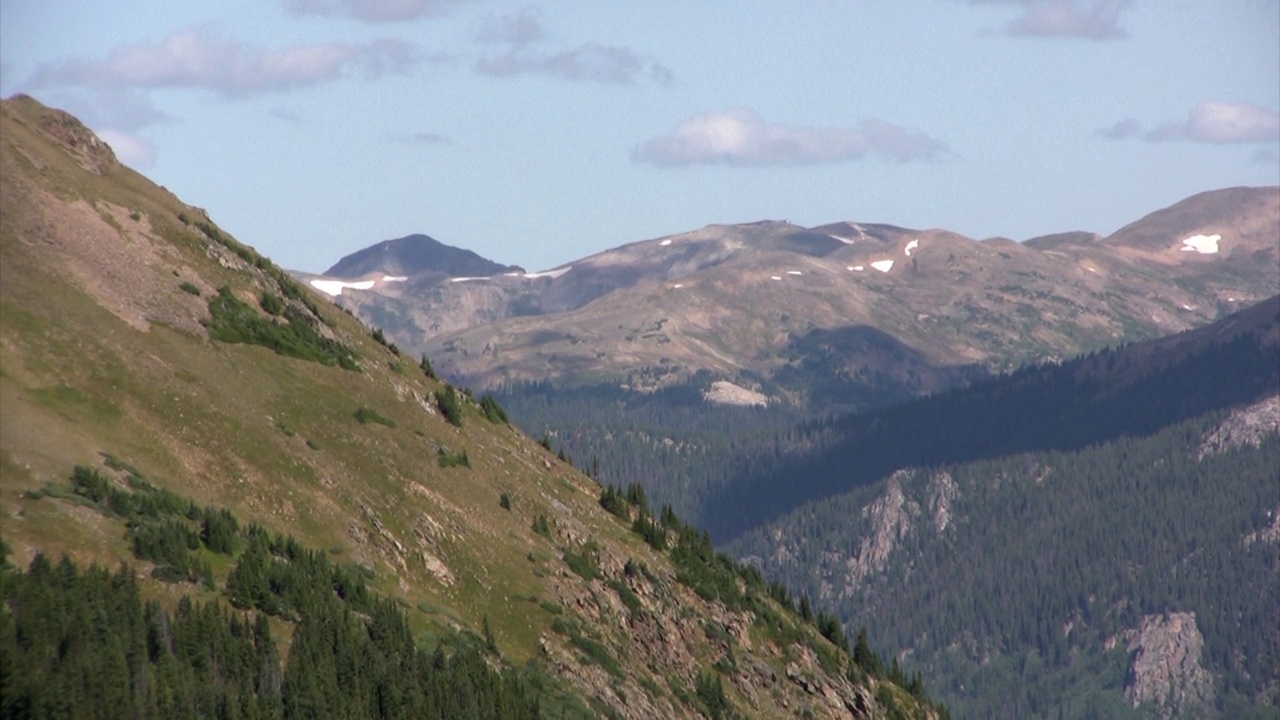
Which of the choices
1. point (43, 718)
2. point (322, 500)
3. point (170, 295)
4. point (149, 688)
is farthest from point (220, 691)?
point (170, 295)

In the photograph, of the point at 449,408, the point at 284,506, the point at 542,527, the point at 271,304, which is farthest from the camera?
the point at 449,408

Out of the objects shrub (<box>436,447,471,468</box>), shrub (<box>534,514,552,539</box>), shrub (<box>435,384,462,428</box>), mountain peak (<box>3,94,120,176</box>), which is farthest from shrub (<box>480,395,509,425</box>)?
mountain peak (<box>3,94,120,176</box>)

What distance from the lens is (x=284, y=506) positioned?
12381cm

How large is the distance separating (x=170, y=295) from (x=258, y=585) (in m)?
38.0

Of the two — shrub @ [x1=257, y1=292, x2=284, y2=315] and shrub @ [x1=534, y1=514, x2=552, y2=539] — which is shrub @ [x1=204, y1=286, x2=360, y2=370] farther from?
shrub @ [x1=534, y1=514, x2=552, y2=539]

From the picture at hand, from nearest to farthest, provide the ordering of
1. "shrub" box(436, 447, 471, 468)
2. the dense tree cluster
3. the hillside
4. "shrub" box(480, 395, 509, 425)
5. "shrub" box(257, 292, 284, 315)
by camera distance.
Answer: the dense tree cluster < the hillside < "shrub" box(436, 447, 471, 468) < "shrub" box(257, 292, 284, 315) < "shrub" box(480, 395, 509, 425)

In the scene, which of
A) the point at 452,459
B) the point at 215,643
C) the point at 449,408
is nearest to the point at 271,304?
the point at 452,459

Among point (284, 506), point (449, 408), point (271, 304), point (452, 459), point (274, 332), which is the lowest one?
point (452, 459)

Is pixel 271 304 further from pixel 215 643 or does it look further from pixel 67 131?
pixel 215 643

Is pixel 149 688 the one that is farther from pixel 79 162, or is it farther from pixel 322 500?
pixel 79 162

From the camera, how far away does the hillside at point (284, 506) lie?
10388 cm

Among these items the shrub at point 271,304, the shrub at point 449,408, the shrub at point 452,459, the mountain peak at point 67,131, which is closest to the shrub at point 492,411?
the shrub at point 449,408

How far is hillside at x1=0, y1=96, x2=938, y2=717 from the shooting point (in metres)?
104

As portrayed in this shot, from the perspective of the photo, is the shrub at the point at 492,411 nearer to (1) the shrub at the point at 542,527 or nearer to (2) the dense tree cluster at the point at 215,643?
(1) the shrub at the point at 542,527
